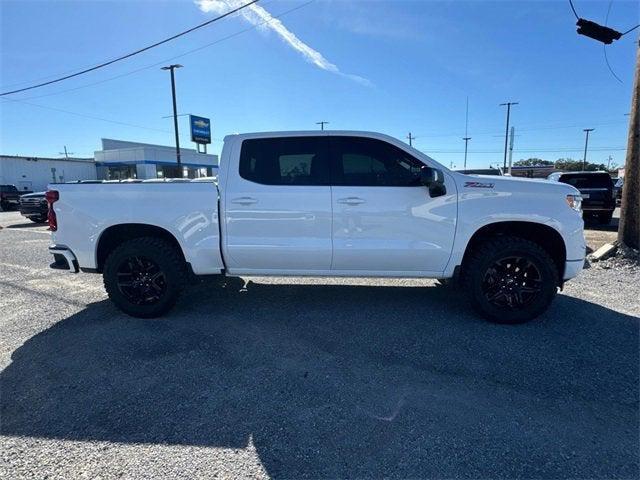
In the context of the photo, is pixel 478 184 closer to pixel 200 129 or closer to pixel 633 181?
pixel 633 181

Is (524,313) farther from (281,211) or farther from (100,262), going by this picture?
(100,262)

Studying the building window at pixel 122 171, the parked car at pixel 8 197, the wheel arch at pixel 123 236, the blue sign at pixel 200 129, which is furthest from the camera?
the building window at pixel 122 171

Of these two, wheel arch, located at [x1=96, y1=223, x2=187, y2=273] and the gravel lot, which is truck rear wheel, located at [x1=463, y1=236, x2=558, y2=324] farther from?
wheel arch, located at [x1=96, y1=223, x2=187, y2=273]

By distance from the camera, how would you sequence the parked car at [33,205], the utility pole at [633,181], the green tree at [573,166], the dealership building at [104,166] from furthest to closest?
the green tree at [573,166]
the dealership building at [104,166]
the parked car at [33,205]
the utility pole at [633,181]

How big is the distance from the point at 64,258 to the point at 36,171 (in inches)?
1667

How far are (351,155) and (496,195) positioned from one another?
5.09ft

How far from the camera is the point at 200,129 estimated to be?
39.2 m

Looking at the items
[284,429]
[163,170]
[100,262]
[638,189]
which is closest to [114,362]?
[100,262]

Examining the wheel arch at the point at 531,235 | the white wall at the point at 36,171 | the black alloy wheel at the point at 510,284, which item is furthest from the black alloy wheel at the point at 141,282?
the white wall at the point at 36,171

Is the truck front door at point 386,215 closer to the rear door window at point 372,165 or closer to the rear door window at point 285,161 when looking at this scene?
the rear door window at point 372,165

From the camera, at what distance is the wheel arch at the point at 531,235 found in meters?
4.11

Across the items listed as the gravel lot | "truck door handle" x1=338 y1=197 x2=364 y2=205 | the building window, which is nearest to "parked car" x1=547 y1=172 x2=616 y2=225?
the gravel lot

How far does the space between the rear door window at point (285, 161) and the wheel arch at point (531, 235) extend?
5.64ft

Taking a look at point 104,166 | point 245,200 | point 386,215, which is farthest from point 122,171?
point 386,215
